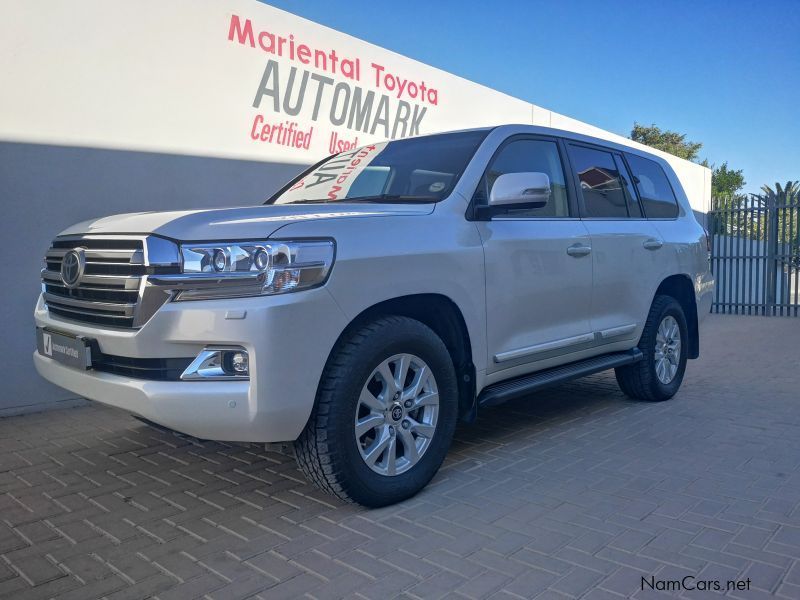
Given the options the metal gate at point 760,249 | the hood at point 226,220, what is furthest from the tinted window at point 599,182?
the metal gate at point 760,249

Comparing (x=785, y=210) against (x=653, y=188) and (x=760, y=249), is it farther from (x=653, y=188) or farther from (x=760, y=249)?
(x=653, y=188)

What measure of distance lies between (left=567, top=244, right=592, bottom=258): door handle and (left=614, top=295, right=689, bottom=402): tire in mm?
1180

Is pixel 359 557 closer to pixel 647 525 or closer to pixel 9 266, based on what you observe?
pixel 647 525

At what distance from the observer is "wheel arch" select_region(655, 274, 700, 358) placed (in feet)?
19.6

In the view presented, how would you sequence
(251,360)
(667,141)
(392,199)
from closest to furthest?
(251,360) → (392,199) → (667,141)

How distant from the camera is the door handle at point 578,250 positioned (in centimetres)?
448

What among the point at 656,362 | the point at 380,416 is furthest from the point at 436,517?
the point at 656,362

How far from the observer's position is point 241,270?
2945 mm

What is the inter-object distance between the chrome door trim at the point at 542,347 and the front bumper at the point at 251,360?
4.23 ft

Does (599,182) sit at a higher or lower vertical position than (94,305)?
higher

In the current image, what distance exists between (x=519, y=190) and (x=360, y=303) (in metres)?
1.18

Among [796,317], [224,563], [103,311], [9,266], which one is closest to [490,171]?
[103,311]

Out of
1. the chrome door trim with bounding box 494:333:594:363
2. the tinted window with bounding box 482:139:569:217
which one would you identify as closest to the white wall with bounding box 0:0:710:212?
the tinted window with bounding box 482:139:569:217

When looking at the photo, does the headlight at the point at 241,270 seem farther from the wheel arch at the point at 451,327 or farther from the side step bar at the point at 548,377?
the side step bar at the point at 548,377
